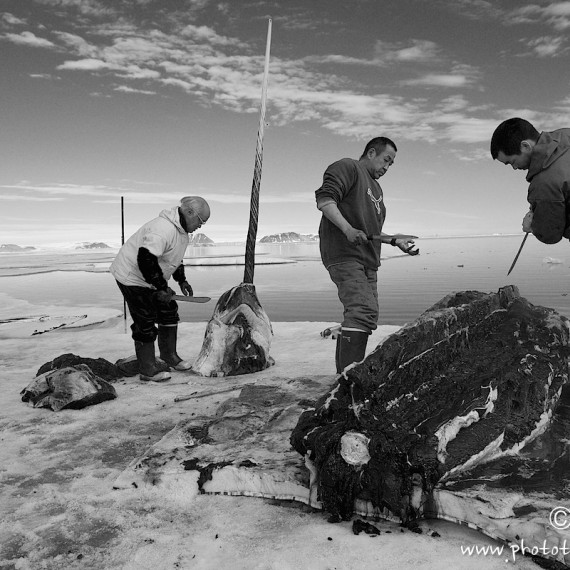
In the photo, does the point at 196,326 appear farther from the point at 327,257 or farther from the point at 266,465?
the point at 266,465

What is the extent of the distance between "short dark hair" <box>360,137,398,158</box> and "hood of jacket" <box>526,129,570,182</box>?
1443 millimetres

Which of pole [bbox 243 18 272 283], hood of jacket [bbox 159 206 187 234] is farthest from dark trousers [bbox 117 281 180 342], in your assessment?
pole [bbox 243 18 272 283]

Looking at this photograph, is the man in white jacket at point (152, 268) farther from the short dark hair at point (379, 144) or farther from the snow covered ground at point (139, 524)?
the short dark hair at point (379, 144)

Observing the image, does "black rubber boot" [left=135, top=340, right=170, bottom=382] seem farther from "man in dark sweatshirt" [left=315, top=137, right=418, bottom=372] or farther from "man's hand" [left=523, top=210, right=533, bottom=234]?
"man's hand" [left=523, top=210, right=533, bottom=234]

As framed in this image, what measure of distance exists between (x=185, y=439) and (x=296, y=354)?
3272 millimetres

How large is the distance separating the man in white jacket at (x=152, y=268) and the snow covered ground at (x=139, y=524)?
1316 millimetres

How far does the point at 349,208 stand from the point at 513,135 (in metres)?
1.45

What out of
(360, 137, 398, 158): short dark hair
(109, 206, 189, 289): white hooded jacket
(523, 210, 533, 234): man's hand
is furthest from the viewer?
(109, 206, 189, 289): white hooded jacket

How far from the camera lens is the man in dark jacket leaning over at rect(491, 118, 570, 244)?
357 cm

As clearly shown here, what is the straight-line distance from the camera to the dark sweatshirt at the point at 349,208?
450 cm

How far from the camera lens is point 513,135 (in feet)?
12.3

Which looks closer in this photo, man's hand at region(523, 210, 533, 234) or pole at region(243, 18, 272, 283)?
man's hand at region(523, 210, 533, 234)

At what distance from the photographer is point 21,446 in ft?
11.7

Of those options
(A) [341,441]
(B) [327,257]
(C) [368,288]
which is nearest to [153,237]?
(B) [327,257]
